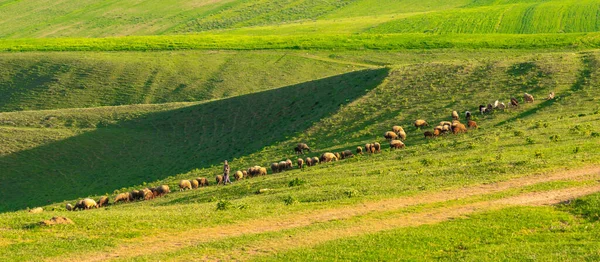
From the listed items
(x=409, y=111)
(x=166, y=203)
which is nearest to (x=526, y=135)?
(x=409, y=111)

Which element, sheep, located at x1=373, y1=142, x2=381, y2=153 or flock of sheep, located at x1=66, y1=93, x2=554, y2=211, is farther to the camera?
sheep, located at x1=373, y1=142, x2=381, y2=153

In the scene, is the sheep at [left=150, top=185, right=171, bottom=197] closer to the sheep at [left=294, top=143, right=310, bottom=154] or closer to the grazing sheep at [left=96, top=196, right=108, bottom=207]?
the grazing sheep at [left=96, top=196, right=108, bottom=207]

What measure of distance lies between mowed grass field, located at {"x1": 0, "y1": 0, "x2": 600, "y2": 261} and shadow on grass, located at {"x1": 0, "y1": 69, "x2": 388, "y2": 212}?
0.27 metres

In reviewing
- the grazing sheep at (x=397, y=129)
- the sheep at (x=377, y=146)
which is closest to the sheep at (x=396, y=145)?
the sheep at (x=377, y=146)

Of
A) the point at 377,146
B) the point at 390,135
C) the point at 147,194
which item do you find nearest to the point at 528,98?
the point at 390,135

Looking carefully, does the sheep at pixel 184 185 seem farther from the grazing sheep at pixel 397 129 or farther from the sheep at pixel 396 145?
the grazing sheep at pixel 397 129

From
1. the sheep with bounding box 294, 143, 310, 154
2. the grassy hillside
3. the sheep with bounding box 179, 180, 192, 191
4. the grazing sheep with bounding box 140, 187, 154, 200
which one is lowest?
the grassy hillside

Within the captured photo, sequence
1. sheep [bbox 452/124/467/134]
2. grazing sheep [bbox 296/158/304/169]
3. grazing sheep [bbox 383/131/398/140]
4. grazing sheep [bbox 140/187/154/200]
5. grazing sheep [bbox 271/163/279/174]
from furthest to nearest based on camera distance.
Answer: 1. grazing sheep [bbox 383/131/398/140]
2. sheep [bbox 452/124/467/134]
3. grazing sheep [bbox 271/163/279/174]
4. grazing sheep [bbox 296/158/304/169]
5. grazing sheep [bbox 140/187/154/200]

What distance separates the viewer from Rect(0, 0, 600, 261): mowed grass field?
81.6 feet

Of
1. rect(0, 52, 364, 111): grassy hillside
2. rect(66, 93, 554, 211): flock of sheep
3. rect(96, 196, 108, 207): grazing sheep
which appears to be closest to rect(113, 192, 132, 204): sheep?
rect(66, 93, 554, 211): flock of sheep

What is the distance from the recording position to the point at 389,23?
13800 centimetres

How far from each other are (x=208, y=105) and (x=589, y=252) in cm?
6139

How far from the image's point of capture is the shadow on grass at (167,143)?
6216 centimetres

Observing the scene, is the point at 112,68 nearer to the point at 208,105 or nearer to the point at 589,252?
the point at 208,105
